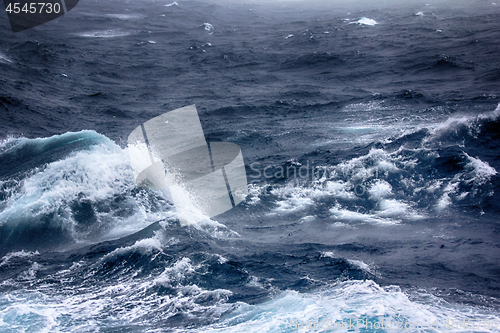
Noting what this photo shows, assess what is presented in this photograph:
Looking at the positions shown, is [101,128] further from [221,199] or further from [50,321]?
[50,321]

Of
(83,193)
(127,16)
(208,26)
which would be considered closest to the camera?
(83,193)

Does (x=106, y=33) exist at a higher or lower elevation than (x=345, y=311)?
higher

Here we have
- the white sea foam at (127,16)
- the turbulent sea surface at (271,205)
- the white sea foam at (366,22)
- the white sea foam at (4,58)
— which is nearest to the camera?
the turbulent sea surface at (271,205)

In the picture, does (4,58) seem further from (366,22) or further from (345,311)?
(366,22)

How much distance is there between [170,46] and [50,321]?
76.1 feet

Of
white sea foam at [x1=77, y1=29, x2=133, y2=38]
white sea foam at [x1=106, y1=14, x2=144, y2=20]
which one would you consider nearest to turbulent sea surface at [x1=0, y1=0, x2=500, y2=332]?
white sea foam at [x1=77, y1=29, x2=133, y2=38]

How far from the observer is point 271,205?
927 cm

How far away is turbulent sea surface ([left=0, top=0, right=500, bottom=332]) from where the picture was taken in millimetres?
5750

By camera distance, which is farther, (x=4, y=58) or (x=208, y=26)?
(x=208, y=26)

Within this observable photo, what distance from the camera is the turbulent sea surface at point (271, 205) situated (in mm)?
5750

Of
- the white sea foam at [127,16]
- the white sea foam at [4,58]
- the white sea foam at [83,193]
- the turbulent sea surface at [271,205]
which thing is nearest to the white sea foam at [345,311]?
the turbulent sea surface at [271,205]

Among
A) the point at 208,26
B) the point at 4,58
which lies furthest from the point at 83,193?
the point at 208,26

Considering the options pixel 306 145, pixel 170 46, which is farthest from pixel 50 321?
pixel 170 46

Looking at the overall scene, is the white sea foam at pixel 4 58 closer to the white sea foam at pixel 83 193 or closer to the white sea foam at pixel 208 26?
the white sea foam at pixel 83 193
